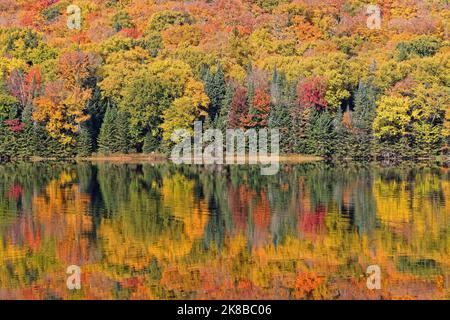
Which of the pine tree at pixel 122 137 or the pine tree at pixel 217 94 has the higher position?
the pine tree at pixel 217 94

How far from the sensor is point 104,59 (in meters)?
80.7

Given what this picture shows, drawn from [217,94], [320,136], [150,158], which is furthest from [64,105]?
[320,136]

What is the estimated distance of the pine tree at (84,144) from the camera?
222 ft

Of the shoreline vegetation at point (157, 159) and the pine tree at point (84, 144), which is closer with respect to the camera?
the shoreline vegetation at point (157, 159)

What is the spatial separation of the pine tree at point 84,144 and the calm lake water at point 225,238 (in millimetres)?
22631

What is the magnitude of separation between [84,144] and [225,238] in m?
41.9

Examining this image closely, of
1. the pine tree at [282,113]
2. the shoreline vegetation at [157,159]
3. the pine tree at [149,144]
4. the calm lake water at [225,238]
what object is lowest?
the calm lake water at [225,238]

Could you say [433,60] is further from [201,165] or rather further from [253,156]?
[201,165]

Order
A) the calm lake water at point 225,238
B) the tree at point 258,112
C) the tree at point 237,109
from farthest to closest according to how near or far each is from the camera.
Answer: the tree at point 237,109 → the tree at point 258,112 → the calm lake water at point 225,238

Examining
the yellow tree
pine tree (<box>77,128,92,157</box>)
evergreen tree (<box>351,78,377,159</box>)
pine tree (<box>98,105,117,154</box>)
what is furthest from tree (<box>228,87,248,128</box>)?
the yellow tree

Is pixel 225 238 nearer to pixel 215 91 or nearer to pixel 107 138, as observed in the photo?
Answer: pixel 107 138

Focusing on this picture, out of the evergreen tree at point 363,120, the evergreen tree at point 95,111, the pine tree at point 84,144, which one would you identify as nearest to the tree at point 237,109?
the evergreen tree at point 363,120

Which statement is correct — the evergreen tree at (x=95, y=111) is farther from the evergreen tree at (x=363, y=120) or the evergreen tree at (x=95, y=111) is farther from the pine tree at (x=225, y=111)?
the evergreen tree at (x=363, y=120)
